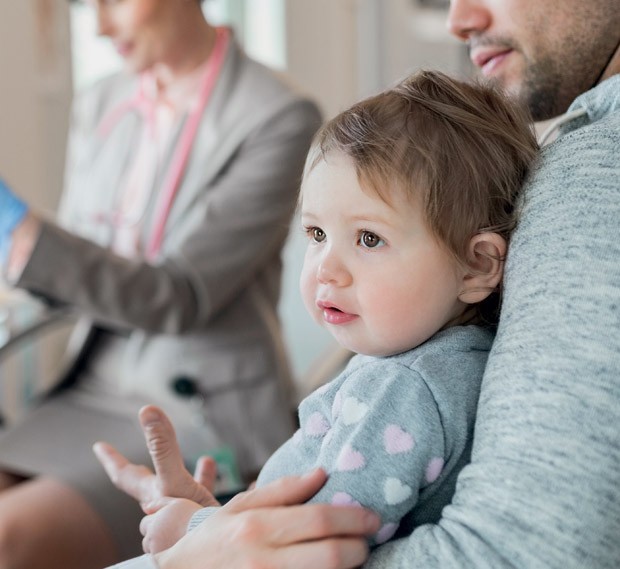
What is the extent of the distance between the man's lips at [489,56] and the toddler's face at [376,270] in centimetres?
39

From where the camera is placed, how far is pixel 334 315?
0.87 meters

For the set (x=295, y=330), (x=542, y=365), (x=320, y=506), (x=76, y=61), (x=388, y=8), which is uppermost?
(x=542, y=365)

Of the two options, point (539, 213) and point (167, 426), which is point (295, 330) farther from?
point (539, 213)

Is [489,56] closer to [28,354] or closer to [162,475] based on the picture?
[162,475]

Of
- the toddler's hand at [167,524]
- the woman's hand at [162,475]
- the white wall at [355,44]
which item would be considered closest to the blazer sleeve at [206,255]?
the woman's hand at [162,475]

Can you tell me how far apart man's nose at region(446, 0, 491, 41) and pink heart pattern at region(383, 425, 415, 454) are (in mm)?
587

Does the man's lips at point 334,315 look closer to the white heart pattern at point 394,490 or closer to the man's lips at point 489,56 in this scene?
the white heart pattern at point 394,490

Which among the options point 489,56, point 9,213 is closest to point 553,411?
point 489,56

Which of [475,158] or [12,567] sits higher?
[475,158]

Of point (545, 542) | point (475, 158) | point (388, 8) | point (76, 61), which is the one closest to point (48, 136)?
point (76, 61)

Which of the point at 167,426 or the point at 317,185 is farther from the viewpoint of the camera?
the point at 167,426

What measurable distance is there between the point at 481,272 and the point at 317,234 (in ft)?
0.52

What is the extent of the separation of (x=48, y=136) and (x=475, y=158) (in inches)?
88.4

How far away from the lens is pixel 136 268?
1759 mm
